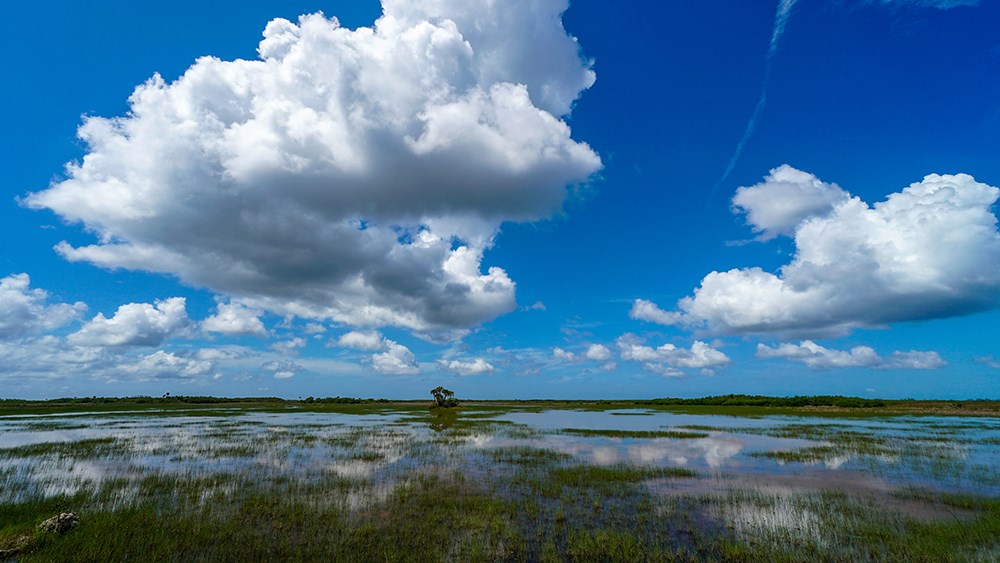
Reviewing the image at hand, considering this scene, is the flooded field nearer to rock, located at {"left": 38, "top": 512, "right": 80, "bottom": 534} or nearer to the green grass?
rock, located at {"left": 38, "top": 512, "right": 80, "bottom": 534}

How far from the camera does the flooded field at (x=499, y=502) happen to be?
11.8 m

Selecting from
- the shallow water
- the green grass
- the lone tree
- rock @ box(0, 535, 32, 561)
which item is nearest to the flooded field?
rock @ box(0, 535, 32, 561)

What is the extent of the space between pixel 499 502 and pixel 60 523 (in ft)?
44.6

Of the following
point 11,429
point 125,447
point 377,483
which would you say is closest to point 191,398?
point 11,429

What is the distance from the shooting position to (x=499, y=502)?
16.3 meters

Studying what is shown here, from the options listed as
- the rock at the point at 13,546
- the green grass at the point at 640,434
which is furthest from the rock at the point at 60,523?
the green grass at the point at 640,434

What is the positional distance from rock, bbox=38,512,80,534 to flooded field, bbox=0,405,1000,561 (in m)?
0.33

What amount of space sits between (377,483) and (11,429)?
50400 mm

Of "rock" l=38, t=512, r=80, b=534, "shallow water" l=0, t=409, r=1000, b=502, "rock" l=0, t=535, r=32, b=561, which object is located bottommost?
"shallow water" l=0, t=409, r=1000, b=502

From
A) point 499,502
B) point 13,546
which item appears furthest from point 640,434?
point 13,546

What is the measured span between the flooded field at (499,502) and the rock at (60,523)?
325 mm

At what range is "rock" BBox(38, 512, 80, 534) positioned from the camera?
12.3 meters

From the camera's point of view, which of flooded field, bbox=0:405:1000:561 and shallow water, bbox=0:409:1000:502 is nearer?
flooded field, bbox=0:405:1000:561

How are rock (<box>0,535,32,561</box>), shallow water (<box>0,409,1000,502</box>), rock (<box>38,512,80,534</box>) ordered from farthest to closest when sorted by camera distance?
shallow water (<box>0,409,1000,502</box>) < rock (<box>38,512,80,534</box>) < rock (<box>0,535,32,561</box>)
